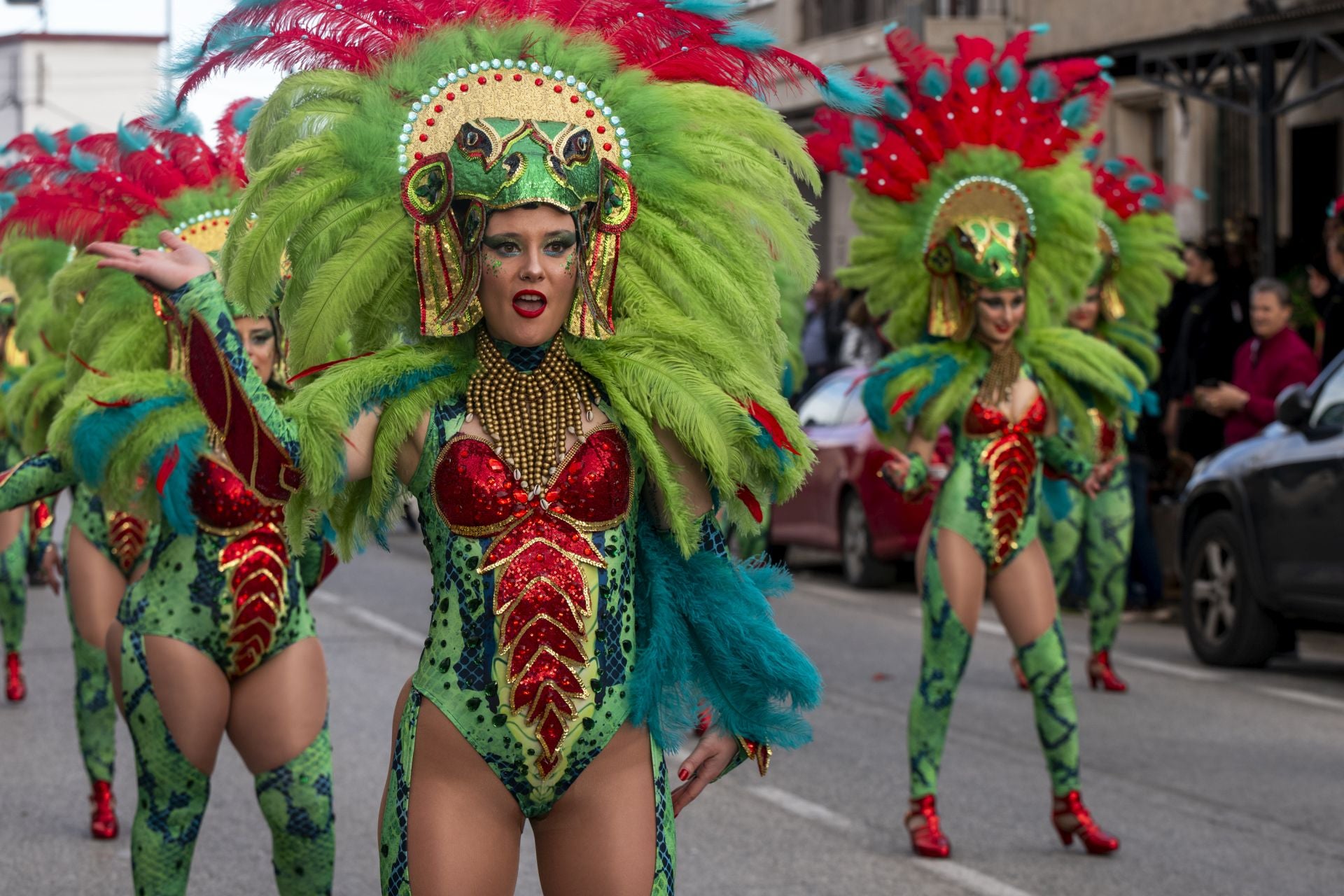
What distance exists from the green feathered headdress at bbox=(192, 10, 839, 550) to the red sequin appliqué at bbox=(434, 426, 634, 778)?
0.47ft

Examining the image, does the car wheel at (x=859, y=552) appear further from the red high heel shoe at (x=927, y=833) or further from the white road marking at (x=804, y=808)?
the red high heel shoe at (x=927, y=833)

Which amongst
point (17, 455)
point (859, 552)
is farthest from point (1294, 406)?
point (17, 455)

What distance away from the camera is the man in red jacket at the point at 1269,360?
40.9 feet

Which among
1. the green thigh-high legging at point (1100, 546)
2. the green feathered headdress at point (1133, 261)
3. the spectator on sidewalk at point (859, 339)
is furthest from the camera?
the spectator on sidewalk at point (859, 339)

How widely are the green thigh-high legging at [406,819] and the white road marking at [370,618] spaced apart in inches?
327

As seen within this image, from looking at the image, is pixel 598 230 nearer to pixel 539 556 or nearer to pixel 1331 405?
pixel 539 556

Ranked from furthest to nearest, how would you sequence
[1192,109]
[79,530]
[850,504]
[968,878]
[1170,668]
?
[1192,109] → [850,504] → [1170,668] → [79,530] → [968,878]

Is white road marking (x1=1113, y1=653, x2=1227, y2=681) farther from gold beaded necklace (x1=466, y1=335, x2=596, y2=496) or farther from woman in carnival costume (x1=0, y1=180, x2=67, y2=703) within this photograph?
gold beaded necklace (x1=466, y1=335, x2=596, y2=496)

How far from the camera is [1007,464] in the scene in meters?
7.29

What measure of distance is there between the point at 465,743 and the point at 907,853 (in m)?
3.71

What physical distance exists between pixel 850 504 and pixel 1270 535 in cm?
519

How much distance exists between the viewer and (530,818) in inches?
151

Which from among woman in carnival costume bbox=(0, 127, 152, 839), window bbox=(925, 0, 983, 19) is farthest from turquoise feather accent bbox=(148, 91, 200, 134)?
window bbox=(925, 0, 983, 19)

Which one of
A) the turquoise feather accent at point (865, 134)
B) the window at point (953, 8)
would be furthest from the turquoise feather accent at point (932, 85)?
the window at point (953, 8)
